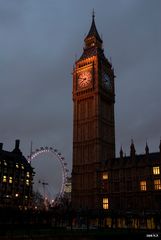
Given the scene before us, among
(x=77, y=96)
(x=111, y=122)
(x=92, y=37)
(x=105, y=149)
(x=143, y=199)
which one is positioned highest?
(x=92, y=37)

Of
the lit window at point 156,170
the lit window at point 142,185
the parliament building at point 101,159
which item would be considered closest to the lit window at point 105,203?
the parliament building at point 101,159

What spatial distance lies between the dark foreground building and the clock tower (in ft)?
93.4

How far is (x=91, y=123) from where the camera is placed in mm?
120312

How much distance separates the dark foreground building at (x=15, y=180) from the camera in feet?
429

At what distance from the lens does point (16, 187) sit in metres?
138

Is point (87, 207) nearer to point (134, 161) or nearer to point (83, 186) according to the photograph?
point (83, 186)

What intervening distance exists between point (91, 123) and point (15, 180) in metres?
41.4

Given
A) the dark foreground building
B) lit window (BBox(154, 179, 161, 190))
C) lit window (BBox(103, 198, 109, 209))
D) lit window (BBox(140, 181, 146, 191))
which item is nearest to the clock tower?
lit window (BBox(103, 198, 109, 209))

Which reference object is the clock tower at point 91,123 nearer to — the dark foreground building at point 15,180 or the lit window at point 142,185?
the lit window at point 142,185

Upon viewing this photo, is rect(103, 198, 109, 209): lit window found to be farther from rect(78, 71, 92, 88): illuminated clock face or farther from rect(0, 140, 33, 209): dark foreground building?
rect(78, 71, 92, 88): illuminated clock face

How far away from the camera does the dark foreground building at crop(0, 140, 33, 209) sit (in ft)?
429

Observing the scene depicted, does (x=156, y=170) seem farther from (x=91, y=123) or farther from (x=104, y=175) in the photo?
(x=91, y=123)

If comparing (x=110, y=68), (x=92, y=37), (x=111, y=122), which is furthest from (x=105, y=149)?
(x=92, y=37)

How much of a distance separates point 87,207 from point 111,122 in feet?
108
